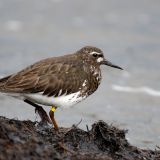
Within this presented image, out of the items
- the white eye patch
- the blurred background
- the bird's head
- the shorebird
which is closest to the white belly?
the shorebird

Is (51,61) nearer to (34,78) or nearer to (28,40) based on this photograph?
(34,78)

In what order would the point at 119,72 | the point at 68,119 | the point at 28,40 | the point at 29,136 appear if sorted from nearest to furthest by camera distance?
the point at 29,136 < the point at 68,119 < the point at 119,72 < the point at 28,40

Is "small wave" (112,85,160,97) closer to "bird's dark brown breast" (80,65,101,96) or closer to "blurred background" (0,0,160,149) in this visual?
"blurred background" (0,0,160,149)

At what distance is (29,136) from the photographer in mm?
5809

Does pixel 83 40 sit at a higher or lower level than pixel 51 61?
higher

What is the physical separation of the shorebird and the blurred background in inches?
84.0

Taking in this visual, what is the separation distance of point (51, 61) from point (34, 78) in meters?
0.35

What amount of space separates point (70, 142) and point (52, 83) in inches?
36.5

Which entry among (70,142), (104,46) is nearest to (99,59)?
(70,142)

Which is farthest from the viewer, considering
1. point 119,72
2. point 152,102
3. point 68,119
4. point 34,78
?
point 119,72

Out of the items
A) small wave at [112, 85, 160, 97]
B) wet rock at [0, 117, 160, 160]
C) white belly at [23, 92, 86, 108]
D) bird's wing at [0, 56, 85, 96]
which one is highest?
small wave at [112, 85, 160, 97]

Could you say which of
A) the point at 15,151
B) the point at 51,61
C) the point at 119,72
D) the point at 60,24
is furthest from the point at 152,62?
the point at 15,151

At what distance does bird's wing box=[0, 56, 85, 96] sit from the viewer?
675 centimetres

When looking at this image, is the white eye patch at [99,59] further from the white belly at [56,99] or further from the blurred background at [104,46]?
the blurred background at [104,46]
